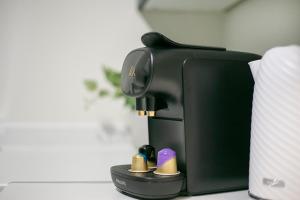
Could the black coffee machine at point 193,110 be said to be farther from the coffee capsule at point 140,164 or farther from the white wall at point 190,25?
the white wall at point 190,25

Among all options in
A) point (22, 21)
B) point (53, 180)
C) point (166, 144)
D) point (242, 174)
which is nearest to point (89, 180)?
point (53, 180)

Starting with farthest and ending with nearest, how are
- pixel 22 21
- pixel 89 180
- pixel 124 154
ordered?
pixel 22 21 < pixel 124 154 < pixel 89 180

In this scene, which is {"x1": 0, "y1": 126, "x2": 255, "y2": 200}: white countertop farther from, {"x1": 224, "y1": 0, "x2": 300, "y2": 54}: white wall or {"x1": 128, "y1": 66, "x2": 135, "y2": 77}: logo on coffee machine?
{"x1": 224, "y1": 0, "x2": 300, "y2": 54}: white wall

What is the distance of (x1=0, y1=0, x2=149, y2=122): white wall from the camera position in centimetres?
157

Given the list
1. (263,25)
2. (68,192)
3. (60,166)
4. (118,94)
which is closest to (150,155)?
(68,192)

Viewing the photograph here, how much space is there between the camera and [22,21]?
157 cm

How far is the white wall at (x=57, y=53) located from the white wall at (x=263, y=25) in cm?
41

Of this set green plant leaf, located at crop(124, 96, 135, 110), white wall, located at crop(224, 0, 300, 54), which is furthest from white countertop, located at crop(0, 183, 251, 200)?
green plant leaf, located at crop(124, 96, 135, 110)

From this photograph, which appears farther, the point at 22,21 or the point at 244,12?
the point at 22,21

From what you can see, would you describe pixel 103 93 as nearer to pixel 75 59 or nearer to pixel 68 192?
pixel 75 59

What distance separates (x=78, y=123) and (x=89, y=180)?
2.41 ft

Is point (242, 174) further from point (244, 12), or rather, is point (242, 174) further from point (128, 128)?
point (128, 128)

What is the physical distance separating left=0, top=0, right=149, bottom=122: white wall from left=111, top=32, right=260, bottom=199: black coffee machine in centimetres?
85

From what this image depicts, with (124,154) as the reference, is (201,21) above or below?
above
